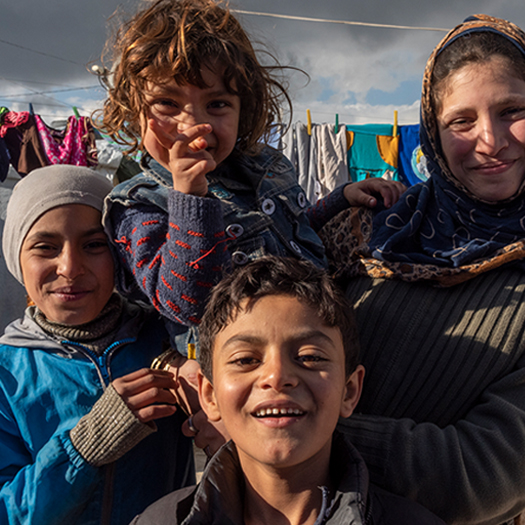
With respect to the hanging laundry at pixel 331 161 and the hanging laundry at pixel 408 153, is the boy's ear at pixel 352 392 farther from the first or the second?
the hanging laundry at pixel 408 153

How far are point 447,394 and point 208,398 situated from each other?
2.35ft

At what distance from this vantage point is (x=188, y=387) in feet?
5.08

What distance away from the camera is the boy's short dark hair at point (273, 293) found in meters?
1.30

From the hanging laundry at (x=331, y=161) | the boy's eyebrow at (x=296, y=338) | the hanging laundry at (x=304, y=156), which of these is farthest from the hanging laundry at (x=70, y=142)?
the boy's eyebrow at (x=296, y=338)

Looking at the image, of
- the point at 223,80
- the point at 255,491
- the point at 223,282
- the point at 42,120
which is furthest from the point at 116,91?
the point at 42,120

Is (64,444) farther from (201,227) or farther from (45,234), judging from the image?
(201,227)

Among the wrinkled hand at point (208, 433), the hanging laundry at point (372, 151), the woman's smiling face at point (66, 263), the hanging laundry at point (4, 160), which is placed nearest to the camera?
the wrinkled hand at point (208, 433)

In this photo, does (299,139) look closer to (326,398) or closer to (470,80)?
(470,80)

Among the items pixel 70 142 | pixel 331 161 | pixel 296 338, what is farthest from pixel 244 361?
pixel 331 161

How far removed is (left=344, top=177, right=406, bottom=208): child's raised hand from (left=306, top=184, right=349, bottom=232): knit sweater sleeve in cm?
3

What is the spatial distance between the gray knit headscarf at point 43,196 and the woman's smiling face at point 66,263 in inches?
1.0

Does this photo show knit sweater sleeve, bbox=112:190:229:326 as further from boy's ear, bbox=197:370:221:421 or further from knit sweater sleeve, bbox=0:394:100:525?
knit sweater sleeve, bbox=0:394:100:525

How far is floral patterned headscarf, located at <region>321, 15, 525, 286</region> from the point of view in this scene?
58.7 inches

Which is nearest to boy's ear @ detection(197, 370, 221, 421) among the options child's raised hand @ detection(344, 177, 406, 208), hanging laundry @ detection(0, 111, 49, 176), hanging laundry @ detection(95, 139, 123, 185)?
child's raised hand @ detection(344, 177, 406, 208)
